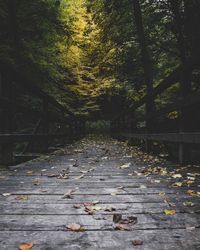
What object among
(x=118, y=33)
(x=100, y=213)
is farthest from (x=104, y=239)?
(x=118, y=33)

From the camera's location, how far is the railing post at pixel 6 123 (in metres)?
4.51

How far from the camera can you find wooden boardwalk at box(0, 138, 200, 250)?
1642mm

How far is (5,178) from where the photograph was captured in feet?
12.0

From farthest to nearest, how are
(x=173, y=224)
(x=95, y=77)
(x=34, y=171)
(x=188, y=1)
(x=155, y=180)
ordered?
(x=95, y=77) < (x=188, y=1) < (x=34, y=171) < (x=155, y=180) < (x=173, y=224)

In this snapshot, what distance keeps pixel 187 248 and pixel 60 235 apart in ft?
2.05

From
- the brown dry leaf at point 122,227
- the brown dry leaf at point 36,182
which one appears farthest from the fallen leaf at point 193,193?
the brown dry leaf at point 36,182

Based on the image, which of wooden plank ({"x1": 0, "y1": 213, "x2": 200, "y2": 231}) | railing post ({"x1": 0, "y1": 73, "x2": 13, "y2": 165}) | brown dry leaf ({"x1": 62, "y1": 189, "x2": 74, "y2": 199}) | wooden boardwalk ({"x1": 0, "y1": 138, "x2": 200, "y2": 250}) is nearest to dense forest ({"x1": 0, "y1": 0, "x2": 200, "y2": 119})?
railing post ({"x1": 0, "y1": 73, "x2": 13, "y2": 165})

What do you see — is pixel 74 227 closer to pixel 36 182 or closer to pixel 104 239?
pixel 104 239

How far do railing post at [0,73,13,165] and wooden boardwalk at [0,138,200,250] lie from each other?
0.95 meters

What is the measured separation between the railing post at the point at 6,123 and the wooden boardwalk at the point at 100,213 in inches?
37.2

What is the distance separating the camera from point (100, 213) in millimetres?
2150

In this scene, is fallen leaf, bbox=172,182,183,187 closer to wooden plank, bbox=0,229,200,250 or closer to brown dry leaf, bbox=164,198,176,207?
brown dry leaf, bbox=164,198,176,207

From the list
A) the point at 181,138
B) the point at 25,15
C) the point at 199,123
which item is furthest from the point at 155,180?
the point at 25,15

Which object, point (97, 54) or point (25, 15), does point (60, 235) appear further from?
point (97, 54)
